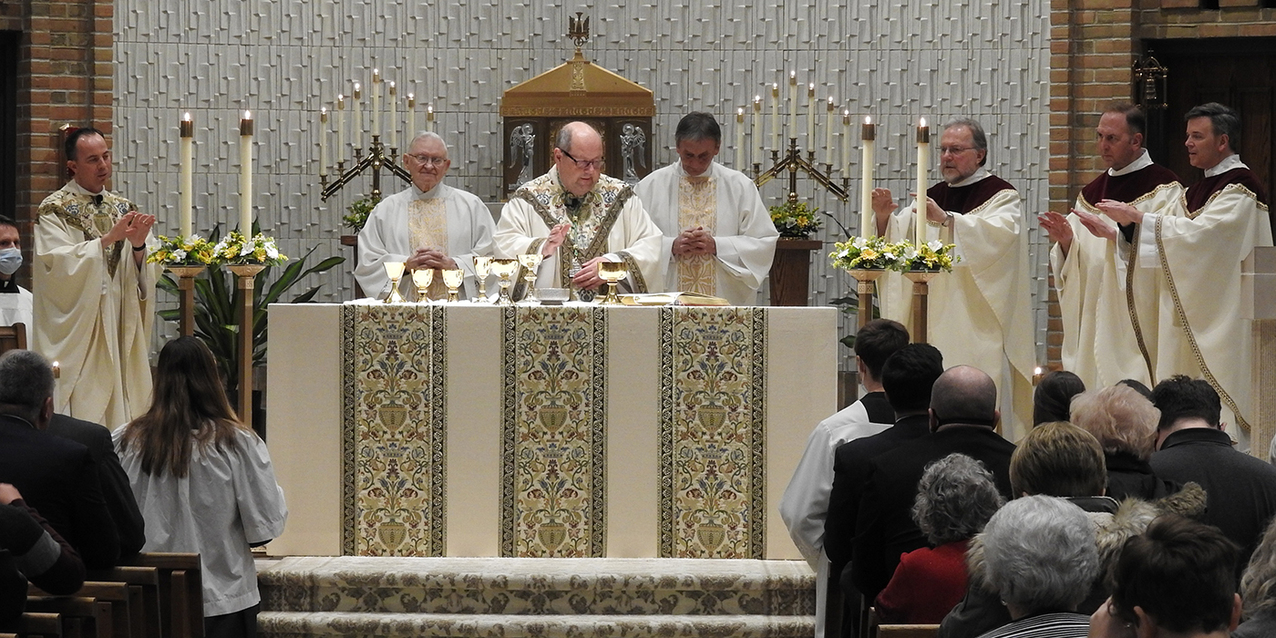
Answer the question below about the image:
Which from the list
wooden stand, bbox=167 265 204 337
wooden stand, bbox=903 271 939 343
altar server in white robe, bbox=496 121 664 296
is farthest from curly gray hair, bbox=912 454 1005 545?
altar server in white robe, bbox=496 121 664 296

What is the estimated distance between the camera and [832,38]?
9742mm

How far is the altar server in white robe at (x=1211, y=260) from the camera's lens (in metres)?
7.08

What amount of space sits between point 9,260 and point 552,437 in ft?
10.6

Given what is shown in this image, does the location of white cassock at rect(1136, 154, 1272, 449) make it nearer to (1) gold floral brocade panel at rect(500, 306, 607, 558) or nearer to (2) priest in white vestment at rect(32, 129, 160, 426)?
(1) gold floral brocade panel at rect(500, 306, 607, 558)

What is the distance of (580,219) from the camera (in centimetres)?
687

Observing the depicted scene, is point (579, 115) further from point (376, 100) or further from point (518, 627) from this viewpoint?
point (518, 627)

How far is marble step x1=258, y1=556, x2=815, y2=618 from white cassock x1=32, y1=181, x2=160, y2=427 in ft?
7.79

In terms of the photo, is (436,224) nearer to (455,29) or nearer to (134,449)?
(455,29)

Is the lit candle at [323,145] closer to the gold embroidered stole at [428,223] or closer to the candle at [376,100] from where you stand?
the candle at [376,100]

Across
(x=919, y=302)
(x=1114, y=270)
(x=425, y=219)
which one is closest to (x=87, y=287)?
(x=425, y=219)

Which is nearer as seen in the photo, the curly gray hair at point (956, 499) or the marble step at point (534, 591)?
the curly gray hair at point (956, 499)

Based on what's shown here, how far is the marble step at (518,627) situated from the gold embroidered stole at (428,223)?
9.22ft

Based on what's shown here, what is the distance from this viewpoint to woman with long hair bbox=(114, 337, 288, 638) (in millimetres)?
4809

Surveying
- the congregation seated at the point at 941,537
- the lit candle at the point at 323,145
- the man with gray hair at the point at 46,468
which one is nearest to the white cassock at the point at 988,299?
the lit candle at the point at 323,145
